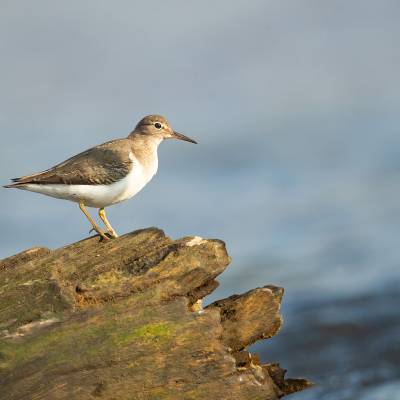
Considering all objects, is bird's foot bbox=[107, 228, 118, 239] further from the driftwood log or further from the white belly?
the driftwood log

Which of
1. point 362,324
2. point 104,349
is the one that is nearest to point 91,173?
point 104,349

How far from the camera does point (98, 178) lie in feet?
57.6

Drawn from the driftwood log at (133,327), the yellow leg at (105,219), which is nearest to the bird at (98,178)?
the yellow leg at (105,219)

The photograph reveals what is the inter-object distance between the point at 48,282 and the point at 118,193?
503 centimetres

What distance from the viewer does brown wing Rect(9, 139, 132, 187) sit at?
17578 millimetres

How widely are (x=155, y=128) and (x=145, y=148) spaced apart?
1.15m

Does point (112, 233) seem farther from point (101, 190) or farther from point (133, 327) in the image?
point (133, 327)

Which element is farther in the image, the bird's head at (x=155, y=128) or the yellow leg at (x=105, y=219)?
the bird's head at (x=155, y=128)

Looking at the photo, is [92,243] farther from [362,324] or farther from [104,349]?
[362,324]

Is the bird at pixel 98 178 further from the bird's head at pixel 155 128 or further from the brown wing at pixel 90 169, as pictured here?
the bird's head at pixel 155 128

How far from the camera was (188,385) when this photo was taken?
12.3 meters

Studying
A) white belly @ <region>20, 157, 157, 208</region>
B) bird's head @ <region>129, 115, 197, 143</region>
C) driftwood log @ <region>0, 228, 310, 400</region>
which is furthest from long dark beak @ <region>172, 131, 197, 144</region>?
driftwood log @ <region>0, 228, 310, 400</region>

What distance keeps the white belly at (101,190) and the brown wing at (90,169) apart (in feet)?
0.32

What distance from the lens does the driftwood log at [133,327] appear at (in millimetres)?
11891
